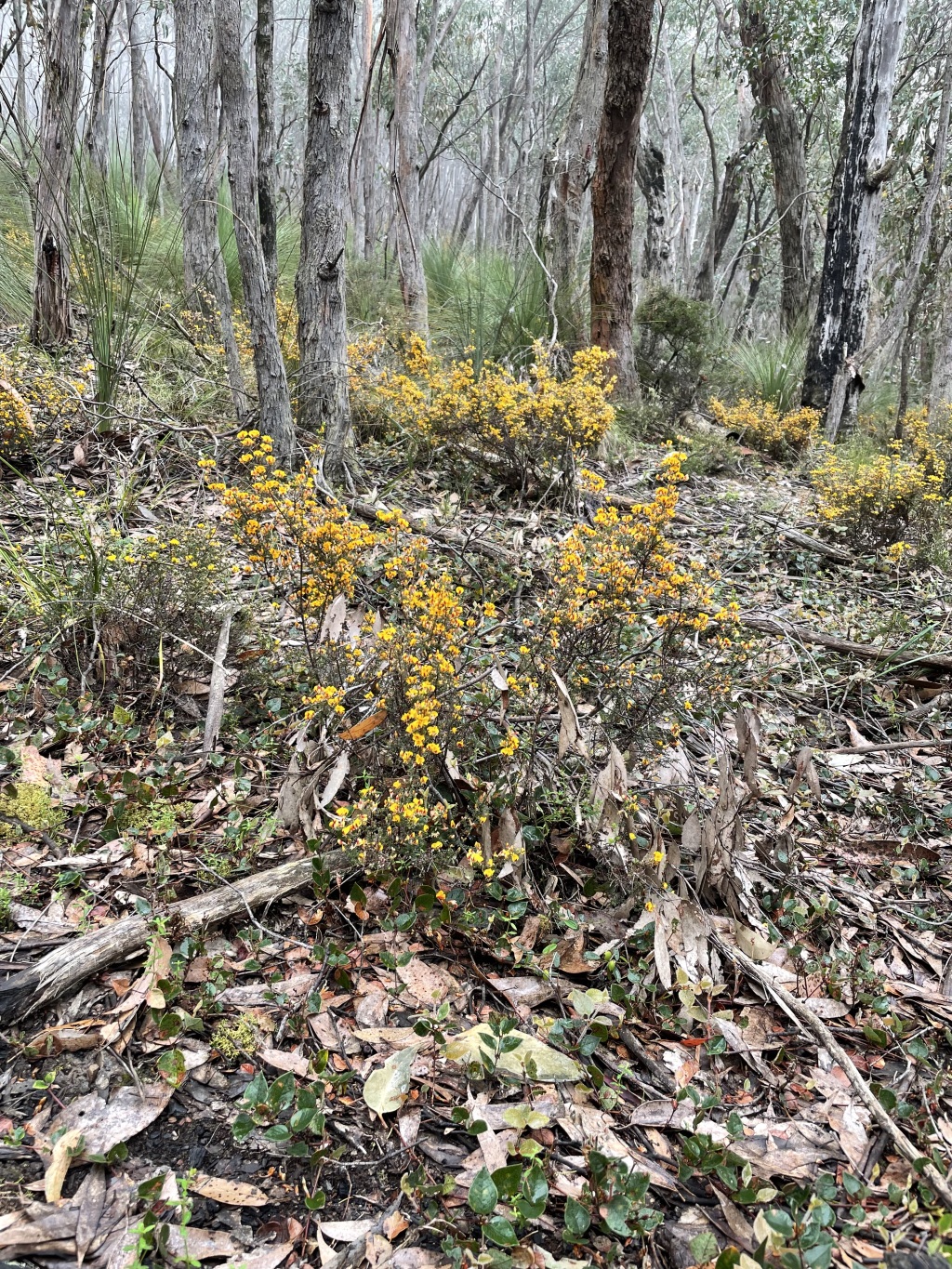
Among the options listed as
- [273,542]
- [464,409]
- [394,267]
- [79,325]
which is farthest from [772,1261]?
[394,267]

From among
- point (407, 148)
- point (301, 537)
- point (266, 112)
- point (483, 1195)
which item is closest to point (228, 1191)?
point (483, 1195)

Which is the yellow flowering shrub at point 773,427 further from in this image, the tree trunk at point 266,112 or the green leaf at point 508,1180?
the green leaf at point 508,1180

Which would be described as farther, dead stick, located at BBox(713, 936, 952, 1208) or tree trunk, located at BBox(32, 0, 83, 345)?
tree trunk, located at BBox(32, 0, 83, 345)

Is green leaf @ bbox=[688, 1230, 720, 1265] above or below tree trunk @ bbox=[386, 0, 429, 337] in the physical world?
below

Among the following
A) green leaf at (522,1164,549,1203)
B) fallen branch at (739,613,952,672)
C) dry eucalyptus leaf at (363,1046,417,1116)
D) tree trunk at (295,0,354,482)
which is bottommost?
dry eucalyptus leaf at (363,1046,417,1116)

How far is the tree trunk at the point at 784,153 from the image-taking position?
9586mm

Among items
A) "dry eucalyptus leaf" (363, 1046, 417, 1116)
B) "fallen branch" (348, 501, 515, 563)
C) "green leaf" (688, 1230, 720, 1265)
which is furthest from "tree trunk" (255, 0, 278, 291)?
"green leaf" (688, 1230, 720, 1265)

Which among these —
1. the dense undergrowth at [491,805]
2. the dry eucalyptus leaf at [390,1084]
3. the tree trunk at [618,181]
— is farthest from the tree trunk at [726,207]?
the dry eucalyptus leaf at [390,1084]

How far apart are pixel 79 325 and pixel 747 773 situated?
4930mm

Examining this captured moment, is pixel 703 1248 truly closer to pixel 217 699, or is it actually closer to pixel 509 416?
pixel 217 699

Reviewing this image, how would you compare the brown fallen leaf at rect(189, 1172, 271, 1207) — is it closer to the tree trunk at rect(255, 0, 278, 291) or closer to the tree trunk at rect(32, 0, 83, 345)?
the tree trunk at rect(255, 0, 278, 291)

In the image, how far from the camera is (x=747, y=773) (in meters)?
2.04

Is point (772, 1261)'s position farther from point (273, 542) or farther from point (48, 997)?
point (273, 542)

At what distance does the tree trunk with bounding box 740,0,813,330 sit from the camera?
9586 mm
